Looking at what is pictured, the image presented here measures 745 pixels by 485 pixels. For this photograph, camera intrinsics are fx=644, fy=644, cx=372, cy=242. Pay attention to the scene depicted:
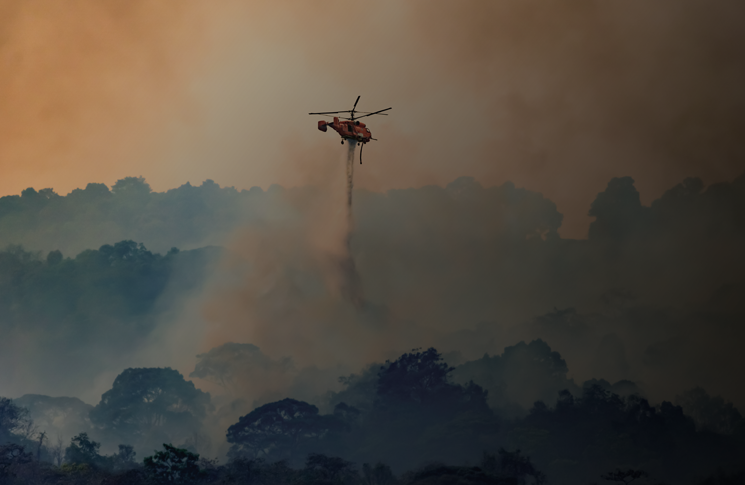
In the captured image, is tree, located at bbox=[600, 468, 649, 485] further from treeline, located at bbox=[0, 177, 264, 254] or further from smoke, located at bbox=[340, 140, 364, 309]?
treeline, located at bbox=[0, 177, 264, 254]

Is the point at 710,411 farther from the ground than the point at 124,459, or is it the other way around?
the point at 124,459

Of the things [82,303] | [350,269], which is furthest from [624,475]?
[82,303]

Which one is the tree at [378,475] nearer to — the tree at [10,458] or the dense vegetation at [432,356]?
the dense vegetation at [432,356]

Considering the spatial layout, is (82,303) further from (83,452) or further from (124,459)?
(124,459)

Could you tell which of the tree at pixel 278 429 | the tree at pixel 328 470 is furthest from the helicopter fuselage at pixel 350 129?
the tree at pixel 328 470

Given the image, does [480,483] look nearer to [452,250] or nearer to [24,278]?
[452,250]
